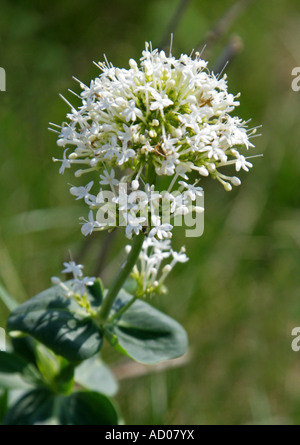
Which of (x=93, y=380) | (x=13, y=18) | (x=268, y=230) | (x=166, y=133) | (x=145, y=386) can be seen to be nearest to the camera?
(x=166, y=133)

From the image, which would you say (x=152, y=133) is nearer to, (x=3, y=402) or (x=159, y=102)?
(x=159, y=102)

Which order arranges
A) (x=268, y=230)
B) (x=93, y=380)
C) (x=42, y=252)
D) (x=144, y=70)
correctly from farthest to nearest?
(x=268, y=230) < (x=42, y=252) < (x=93, y=380) < (x=144, y=70)

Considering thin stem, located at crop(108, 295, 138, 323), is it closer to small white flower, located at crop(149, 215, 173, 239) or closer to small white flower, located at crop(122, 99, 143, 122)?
small white flower, located at crop(149, 215, 173, 239)

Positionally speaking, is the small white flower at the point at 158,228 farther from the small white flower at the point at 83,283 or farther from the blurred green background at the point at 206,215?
the blurred green background at the point at 206,215

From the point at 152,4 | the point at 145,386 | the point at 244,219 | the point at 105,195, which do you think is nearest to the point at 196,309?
the point at 145,386

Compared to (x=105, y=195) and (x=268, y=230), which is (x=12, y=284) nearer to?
(x=105, y=195)

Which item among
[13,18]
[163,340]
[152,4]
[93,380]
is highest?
[152,4]

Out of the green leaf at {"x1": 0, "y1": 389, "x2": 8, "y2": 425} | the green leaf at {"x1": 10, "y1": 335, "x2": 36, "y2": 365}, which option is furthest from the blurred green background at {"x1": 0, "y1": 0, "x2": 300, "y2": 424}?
the green leaf at {"x1": 10, "y1": 335, "x2": 36, "y2": 365}

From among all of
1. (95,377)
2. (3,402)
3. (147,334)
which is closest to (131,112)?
(147,334)
